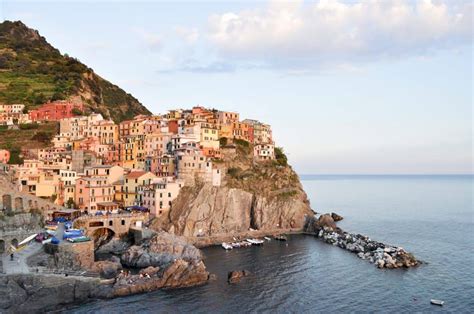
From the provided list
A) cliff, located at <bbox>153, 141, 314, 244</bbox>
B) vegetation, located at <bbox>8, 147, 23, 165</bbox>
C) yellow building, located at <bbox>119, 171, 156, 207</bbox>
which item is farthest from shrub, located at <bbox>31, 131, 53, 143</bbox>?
cliff, located at <bbox>153, 141, 314, 244</bbox>

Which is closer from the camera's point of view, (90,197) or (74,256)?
(74,256)

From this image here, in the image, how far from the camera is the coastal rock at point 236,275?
59.3m

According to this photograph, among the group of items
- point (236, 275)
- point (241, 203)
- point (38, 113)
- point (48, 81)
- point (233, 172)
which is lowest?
point (236, 275)

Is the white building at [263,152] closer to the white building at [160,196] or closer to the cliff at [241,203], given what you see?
the cliff at [241,203]

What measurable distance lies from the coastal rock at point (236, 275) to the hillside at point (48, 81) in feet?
275

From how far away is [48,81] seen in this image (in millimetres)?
142000

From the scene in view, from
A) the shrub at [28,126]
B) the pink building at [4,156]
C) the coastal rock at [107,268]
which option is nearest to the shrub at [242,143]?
the pink building at [4,156]

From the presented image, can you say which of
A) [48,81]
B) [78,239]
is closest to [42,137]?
[48,81]

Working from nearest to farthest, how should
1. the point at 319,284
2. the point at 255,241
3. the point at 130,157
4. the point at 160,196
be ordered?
the point at 319,284, the point at 255,241, the point at 160,196, the point at 130,157

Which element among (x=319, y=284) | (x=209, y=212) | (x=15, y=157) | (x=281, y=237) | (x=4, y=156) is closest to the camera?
(x=319, y=284)

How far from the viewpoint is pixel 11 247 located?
58.5 m

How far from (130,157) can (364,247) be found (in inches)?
2040

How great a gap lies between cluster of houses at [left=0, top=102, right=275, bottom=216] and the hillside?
13.7 meters

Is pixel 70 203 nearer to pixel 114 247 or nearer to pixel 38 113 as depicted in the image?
pixel 114 247
